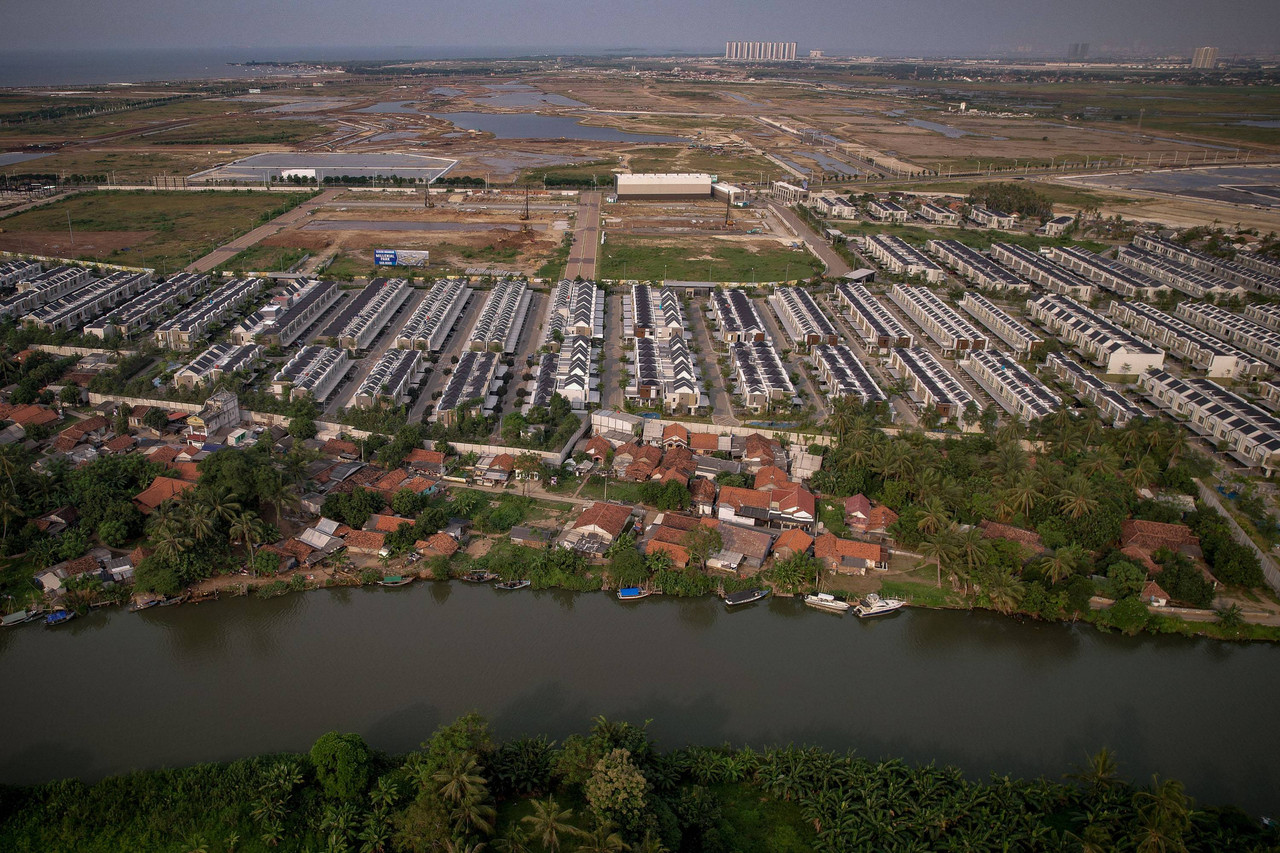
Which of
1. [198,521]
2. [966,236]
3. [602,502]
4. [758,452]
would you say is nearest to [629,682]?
[602,502]

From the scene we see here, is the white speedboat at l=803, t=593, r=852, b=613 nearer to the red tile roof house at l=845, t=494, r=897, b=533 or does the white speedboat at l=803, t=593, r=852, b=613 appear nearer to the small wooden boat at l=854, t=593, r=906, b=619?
the small wooden boat at l=854, t=593, r=906, b=619

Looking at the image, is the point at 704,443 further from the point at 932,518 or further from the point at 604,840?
the point at 604,840

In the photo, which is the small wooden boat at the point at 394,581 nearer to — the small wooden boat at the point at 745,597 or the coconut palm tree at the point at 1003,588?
the small wooden boat at the point at 745,597

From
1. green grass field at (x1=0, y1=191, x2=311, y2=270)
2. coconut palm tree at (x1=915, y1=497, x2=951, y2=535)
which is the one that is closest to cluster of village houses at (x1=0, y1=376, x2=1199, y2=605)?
coconut palm tree at (x1=915, y1=497, x2=951, y2=535)

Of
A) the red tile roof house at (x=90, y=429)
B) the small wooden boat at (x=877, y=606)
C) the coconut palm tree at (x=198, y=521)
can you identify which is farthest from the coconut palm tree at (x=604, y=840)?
the red tile roof house at (x=90, y=429)

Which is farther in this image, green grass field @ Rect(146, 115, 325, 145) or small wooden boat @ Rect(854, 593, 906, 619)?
green grass field @ Rect(146, 115, 325, 145)

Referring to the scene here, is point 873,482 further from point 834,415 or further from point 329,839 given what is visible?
point 329,839

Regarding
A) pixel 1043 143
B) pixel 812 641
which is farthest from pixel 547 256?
pixel 1043 143
